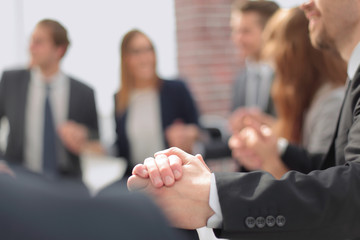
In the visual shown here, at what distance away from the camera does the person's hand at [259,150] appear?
72.1 inches

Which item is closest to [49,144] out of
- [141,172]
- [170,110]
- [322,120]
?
[170,110]

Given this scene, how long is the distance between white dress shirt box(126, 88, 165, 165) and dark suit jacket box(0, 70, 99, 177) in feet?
0.83

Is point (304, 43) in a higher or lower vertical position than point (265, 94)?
higher

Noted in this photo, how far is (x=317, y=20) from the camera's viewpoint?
1266 millimetres

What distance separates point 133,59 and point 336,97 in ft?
5.30

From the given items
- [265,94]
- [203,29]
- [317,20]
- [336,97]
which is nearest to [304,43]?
[336,97]

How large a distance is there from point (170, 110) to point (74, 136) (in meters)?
0.67

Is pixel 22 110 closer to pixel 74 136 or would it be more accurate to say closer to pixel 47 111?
pixel 47 111

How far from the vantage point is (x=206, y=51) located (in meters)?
3.81

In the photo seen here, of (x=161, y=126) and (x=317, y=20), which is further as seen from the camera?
(x=161, y=126)

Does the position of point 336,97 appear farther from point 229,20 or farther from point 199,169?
point 229,20

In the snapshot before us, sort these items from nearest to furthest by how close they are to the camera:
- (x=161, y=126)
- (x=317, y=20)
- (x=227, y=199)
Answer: (x=227, y=199) < (x=317, y=20) < (x=161, y=126)

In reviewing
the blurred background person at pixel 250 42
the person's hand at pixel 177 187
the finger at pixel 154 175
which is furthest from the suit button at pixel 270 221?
the blurred background person at pixel 250 42

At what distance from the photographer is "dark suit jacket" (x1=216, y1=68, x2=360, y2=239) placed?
0.86m
